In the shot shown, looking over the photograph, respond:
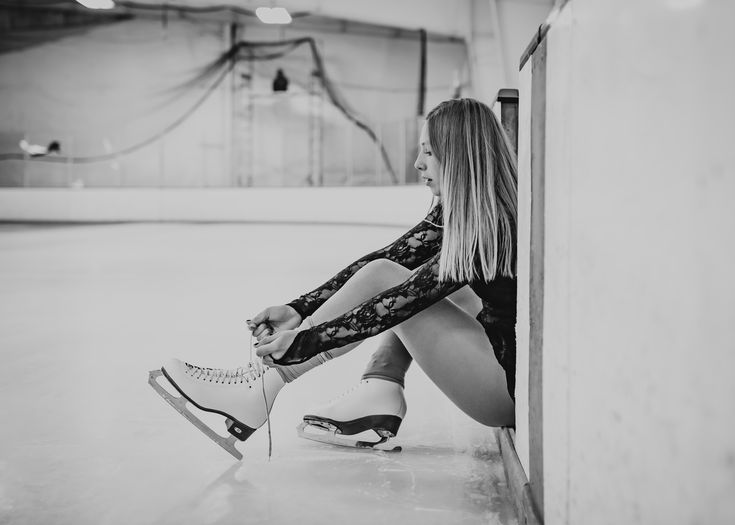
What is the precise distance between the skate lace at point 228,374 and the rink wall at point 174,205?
31.4ft

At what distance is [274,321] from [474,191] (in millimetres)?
485

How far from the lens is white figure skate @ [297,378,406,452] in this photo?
58.6 inches

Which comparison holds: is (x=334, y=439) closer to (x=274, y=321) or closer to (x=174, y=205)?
(x=274, y=321)

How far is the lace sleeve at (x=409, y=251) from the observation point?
5.37 feet

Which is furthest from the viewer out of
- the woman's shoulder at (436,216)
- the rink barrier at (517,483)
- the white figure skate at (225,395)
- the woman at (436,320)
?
the woman's shoulder at (436,216)

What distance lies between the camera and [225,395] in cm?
140

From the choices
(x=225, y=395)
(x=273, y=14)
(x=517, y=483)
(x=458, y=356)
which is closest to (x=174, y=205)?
(x=273, y=14)

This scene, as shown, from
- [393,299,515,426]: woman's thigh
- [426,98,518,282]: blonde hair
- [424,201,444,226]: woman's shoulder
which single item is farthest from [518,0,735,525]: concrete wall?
[424,201,444,226]: woman's shoulder

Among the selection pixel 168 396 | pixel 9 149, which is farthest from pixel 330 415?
pixel 9 149

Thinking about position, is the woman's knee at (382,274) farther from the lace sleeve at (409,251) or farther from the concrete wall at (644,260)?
the concrete wall at (644,260)

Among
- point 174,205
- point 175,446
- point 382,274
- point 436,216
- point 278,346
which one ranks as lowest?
point 175,446

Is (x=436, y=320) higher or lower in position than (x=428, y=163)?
lower

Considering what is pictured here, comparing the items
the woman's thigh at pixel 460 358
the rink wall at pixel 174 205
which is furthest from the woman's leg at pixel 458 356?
the rink wall at pixel 174 205

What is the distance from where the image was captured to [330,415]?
1529 mm
